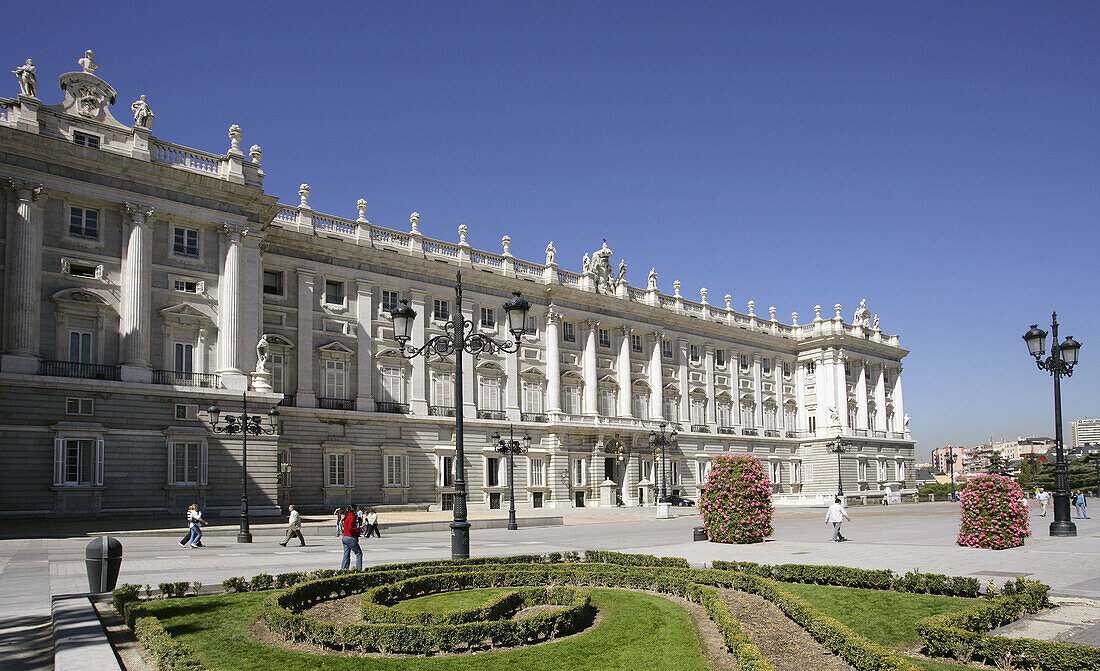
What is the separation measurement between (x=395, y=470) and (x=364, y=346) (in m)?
7.41

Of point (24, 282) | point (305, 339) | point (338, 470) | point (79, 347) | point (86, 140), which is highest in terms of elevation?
point (86, 140)

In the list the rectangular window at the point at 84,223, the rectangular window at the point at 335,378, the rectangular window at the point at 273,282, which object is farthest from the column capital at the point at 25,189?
the rectangular window at the point at 335,378

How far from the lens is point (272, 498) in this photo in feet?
121

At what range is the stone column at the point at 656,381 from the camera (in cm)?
6244

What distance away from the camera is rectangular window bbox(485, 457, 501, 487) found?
164ft

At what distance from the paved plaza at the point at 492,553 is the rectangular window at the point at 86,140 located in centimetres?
1731

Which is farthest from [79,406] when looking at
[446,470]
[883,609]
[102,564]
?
[883,609]

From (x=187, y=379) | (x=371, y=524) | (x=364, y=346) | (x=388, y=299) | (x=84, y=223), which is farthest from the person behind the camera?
(x=388, y=299)

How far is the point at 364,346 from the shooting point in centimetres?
4644

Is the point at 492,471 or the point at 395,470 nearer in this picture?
the point at 395,470

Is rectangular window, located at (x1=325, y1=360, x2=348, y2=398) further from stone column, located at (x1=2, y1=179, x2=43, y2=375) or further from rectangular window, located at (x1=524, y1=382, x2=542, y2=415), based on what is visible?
stone column, located at (x1=2, y1=179, x2=43, y2=375)

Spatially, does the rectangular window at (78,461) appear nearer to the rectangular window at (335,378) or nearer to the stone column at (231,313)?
the stone column at (231,313)

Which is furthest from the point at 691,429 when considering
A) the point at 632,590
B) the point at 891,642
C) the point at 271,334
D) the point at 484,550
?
the point at 891,642

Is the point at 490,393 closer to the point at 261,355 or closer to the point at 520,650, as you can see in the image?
the point at 261,355
